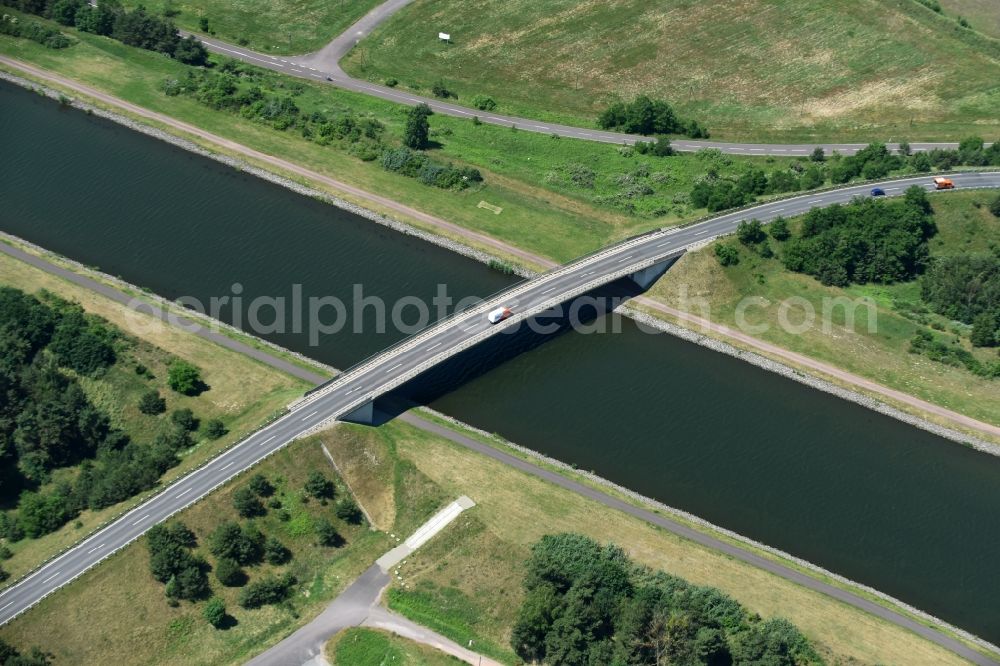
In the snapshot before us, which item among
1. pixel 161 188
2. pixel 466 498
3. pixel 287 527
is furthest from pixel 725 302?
pixel 161 188

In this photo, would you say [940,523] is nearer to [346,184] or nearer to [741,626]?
[741,626]

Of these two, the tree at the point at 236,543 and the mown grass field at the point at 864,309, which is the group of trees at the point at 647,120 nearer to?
the mown grass field at the point at 864,309

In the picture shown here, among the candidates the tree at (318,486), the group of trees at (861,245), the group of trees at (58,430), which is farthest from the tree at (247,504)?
the group of trees at (861,245)

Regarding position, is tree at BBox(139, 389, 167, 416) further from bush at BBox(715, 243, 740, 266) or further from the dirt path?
bush at BBox(715, 243, 740, 266)

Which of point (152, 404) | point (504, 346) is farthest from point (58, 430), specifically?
point (504, 346)

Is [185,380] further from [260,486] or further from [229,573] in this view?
[229,573]

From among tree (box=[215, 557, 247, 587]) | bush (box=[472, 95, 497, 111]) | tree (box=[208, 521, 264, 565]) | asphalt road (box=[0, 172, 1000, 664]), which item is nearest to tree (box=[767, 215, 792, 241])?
asphalt road (box=[0, 172, 1000, 664])
